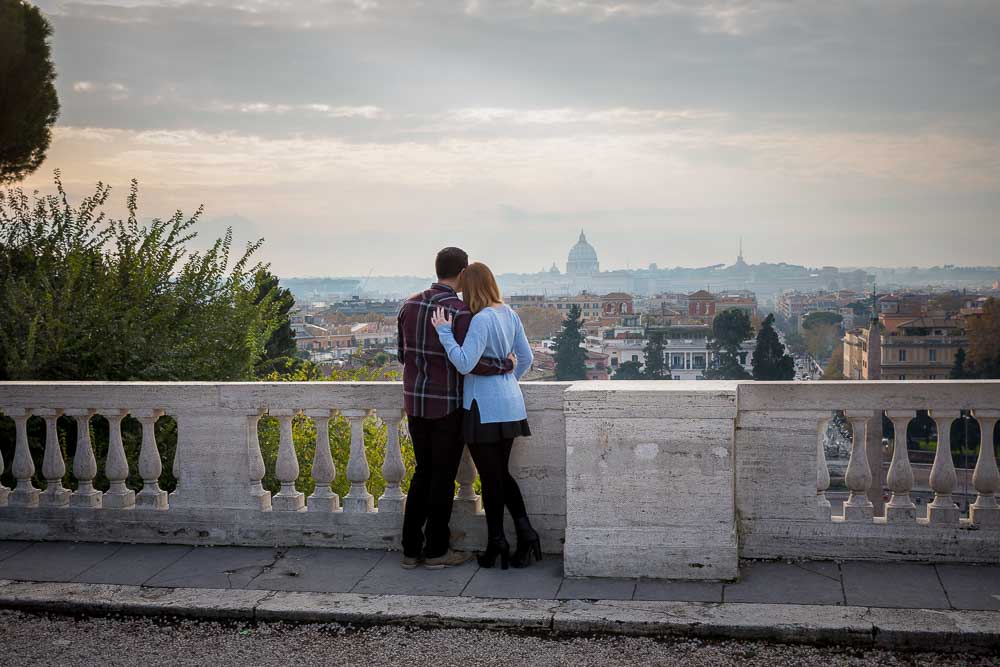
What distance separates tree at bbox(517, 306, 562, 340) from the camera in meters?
79.0

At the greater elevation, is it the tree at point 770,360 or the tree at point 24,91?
the tree at point 24,91

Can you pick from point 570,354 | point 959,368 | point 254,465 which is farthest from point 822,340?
point 254,465

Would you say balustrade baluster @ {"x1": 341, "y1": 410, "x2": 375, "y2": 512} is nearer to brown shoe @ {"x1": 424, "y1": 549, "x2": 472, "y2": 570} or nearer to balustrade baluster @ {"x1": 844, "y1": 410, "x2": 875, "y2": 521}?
brown shoe @ {"x1": 424, "y1": 549, "x2": 472, "y2": 570}

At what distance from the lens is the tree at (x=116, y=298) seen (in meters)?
8.38

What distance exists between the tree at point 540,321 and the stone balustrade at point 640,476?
234 ft

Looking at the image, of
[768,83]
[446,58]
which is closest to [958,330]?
[446,58]

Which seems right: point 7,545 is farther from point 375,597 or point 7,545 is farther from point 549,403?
point 549,403

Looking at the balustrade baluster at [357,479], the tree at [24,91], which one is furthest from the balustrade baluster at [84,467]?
the tree at [24,91]

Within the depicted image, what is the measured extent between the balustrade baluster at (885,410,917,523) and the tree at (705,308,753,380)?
2506 inches

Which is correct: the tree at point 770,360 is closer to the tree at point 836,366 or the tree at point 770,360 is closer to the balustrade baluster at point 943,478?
the tree at point 836,366

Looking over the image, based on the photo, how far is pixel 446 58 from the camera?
253ft

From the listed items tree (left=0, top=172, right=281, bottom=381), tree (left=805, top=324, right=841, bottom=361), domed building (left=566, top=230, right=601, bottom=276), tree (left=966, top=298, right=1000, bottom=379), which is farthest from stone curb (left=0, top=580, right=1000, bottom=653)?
domed building (left=566, top=230, right=601, bottom=276)

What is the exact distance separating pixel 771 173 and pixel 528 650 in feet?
413

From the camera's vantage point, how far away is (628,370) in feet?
→ 232
